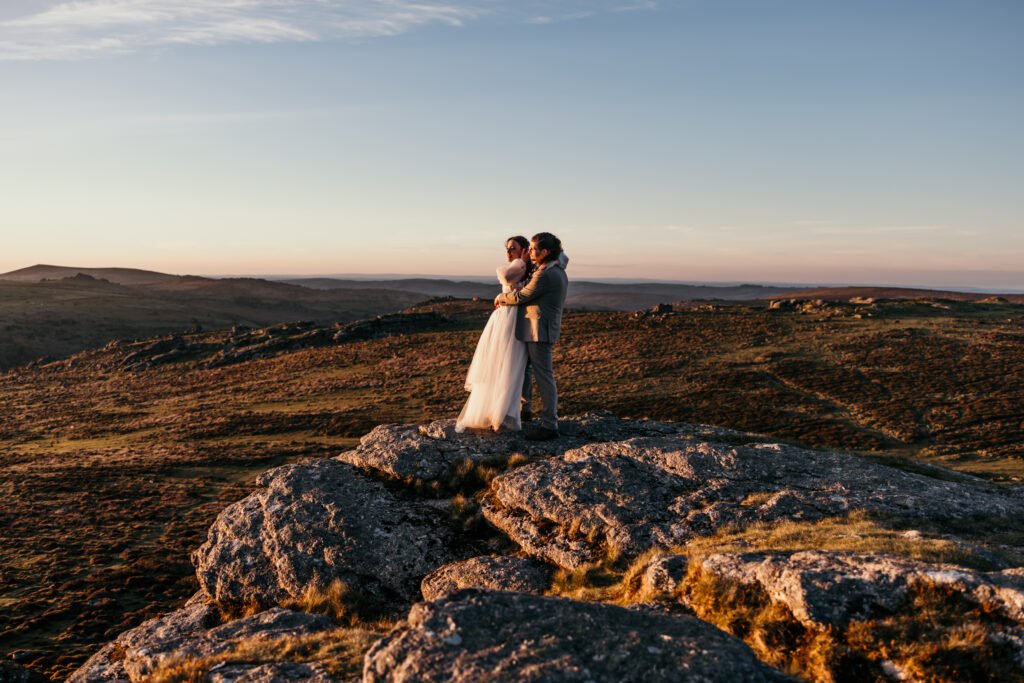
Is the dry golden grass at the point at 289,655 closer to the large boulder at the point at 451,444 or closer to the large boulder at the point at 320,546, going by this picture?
the large boulder at the point at 320,546

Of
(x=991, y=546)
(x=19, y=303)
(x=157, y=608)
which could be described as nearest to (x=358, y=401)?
(x=157, y=608)

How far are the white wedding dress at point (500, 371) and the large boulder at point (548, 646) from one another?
7.14m

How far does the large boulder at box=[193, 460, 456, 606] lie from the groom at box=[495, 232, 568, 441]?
3426mm

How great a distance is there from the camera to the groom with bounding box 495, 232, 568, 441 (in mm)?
11945

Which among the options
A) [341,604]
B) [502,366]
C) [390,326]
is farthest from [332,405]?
[390,326]

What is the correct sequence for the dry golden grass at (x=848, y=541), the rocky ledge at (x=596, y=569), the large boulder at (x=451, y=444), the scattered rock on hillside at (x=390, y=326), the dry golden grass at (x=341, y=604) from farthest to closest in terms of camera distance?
the scattered rock on hillside at (x=390, y=326) < the large boulder at (x=451, y=444) < the dry golden grass at (x=341, y=604) < the dry golden grass at (x=848, y=541) < the rocky ledge at (x=596, y=569)

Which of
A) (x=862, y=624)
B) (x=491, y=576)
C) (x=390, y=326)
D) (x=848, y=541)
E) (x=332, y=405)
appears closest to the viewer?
(x=862, y=624)

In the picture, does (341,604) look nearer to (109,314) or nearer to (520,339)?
(520,339)

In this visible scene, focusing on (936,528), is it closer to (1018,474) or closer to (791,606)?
(791,606)

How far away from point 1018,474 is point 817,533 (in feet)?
51.3

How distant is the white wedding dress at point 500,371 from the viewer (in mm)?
12547

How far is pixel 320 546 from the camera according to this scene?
9961mm

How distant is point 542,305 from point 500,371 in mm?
1650

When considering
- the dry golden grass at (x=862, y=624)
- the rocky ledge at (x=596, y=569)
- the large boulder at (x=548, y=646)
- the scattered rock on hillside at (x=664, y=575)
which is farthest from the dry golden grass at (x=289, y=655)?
the scattered rock on hillside at (x=664, y=575)
